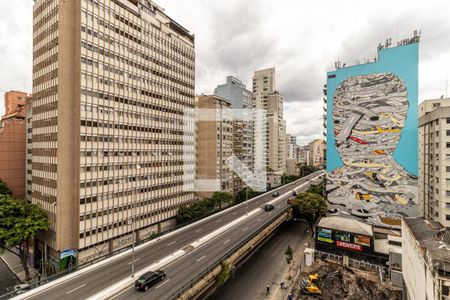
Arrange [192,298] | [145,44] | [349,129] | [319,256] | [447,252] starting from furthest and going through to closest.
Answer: [349,129]
[145,44]
[319,256]
[192,298]
[447,252]

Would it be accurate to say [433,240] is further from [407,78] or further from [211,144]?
[211,144]

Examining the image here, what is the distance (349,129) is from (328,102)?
986 cm

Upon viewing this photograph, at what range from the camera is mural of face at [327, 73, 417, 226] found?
176 ft

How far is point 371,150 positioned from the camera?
187 ft

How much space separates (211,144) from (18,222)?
164 feet

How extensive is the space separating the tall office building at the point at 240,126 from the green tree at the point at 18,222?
59.6 metres

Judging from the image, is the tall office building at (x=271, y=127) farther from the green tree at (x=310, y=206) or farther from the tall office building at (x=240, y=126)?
the green tree at (x=310, y=206)

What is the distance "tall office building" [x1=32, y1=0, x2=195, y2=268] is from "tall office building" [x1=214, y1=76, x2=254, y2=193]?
1461 inches

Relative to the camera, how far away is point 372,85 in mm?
56219

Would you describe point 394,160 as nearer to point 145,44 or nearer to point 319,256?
point 319,256

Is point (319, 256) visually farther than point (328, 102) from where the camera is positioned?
No

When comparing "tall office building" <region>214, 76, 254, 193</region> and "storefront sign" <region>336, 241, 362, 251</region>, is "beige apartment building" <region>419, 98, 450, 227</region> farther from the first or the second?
"tall office building" <region>214, 76, 254, 193</region>

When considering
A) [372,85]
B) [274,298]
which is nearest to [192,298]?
[274,298]

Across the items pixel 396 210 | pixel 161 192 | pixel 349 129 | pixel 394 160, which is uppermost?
pixel 349 129
